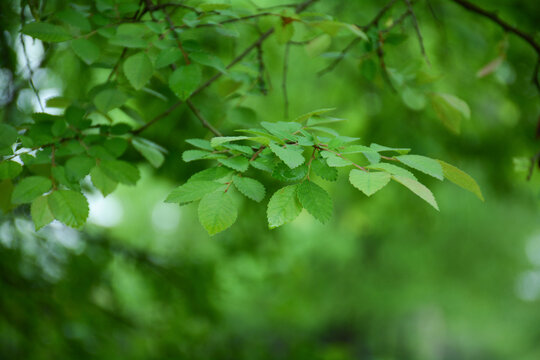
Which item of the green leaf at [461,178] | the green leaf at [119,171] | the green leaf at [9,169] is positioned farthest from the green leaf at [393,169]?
the green leaf at [9,169]

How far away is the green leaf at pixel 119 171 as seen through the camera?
1.17 m

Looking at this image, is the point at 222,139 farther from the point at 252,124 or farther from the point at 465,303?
the point at 465,303

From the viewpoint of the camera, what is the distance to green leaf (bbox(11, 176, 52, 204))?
3.26 ft

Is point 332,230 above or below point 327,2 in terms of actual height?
below

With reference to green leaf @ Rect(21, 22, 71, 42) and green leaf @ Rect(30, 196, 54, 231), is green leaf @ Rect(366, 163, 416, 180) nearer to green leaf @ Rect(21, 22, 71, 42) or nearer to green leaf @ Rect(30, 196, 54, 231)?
green leaf @ Rect(30, 196, 54, 231)

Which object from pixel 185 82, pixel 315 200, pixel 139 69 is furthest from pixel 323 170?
pixel 139 69

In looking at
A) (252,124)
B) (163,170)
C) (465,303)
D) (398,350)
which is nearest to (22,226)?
(163,170)

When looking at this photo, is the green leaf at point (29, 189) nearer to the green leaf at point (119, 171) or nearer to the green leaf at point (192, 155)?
the green leaf at point (119, 171)

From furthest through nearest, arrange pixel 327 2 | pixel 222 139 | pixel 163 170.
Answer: pixel 327 2 → pixel 163 170 → pixel 222 139

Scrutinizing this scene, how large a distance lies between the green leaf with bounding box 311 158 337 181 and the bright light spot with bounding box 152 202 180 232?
33.6 feet

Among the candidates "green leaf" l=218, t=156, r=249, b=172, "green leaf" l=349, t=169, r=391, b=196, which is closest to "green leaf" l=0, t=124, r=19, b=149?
"green leaf" l=218, t=156, r=249, b=172

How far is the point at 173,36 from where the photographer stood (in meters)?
1.22

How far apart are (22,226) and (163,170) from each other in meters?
0.97

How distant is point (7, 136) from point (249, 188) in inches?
22.2
